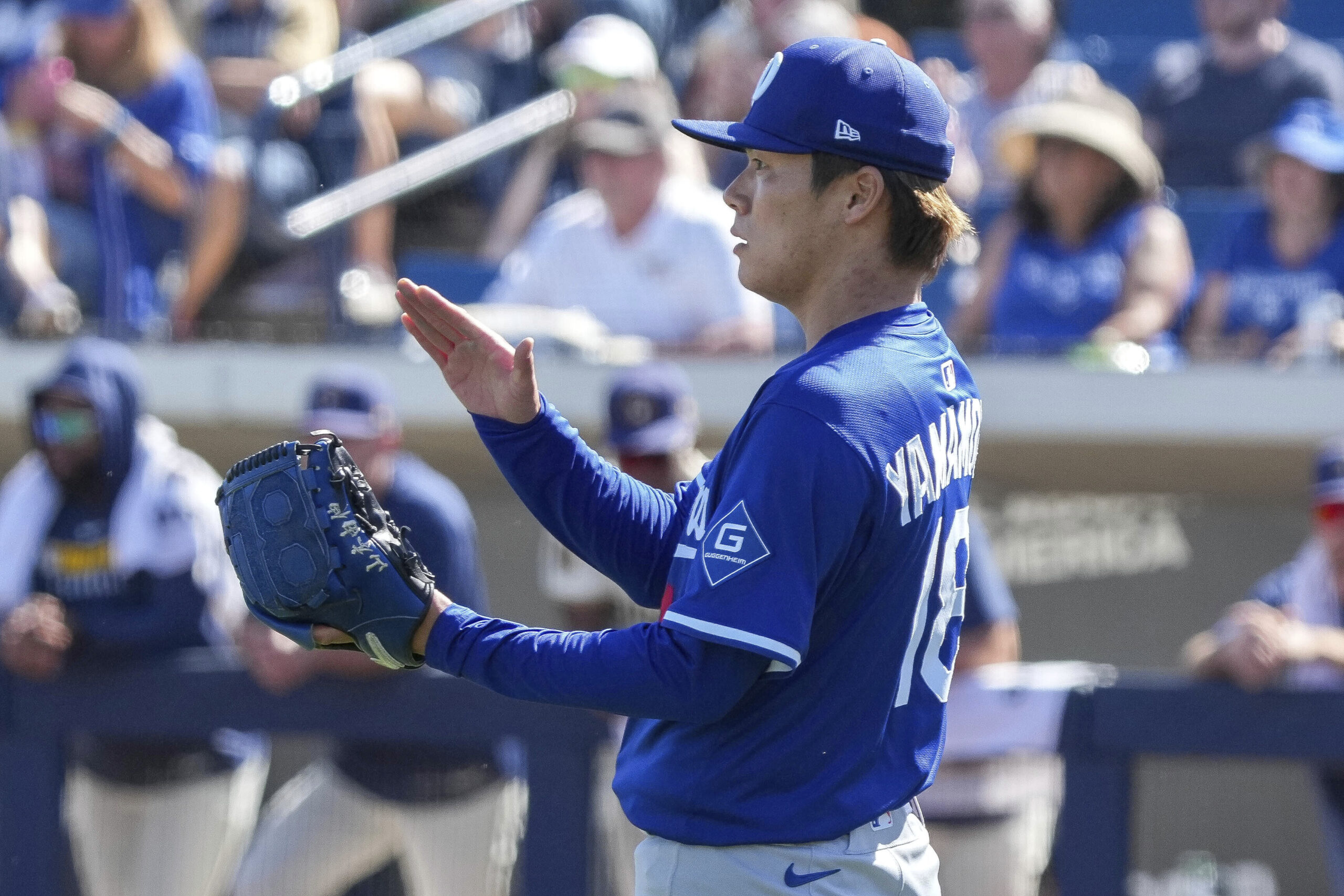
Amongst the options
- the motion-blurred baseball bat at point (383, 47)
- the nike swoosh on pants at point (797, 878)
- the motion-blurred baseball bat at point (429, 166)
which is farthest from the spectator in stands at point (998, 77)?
the nike swoosh on pants at point (797, 878)

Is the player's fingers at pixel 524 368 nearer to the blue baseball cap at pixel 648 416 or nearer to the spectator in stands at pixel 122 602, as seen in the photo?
the blue baseball cap at pixel 648 416

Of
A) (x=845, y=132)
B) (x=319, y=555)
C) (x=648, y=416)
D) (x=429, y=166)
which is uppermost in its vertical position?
(x=845, y=132)

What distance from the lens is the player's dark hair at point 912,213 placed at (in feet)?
6.56

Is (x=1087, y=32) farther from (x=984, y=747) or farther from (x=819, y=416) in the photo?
(x=819, y=416)

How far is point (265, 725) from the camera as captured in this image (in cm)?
429

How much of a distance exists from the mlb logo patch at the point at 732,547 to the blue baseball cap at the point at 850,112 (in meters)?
0.44

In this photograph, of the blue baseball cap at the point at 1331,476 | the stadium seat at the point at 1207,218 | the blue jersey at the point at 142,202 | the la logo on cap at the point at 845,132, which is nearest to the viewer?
the la logo on cap at the point at 845,132

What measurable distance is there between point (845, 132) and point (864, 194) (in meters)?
0.08

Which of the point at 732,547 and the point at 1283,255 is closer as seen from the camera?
the point at 732,547

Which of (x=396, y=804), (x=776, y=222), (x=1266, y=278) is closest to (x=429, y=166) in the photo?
(x=396, y=804)

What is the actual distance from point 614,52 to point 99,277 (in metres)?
2.03

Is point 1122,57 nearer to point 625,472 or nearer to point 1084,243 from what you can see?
point 1084,243

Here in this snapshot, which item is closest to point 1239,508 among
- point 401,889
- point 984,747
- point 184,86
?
point 984,747

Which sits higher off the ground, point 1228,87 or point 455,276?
point 1228,87
